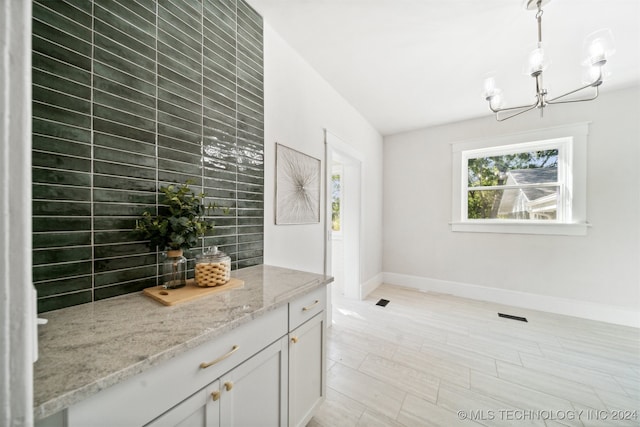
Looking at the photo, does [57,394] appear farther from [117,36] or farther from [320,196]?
[320,196]

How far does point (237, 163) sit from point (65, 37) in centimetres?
84

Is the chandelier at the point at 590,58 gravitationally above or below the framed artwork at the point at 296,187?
above

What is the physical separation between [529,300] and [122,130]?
14.2 ft

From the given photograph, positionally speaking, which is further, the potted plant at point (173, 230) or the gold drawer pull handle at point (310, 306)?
the gold drawer pull handle at point (310, 306)

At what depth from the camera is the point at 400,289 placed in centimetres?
370

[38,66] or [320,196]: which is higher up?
[38,66]

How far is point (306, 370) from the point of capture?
1.21 meters

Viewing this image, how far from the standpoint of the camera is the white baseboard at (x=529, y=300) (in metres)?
2.56

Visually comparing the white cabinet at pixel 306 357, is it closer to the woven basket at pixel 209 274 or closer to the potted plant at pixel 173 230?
the woven basket at pixel 209 274

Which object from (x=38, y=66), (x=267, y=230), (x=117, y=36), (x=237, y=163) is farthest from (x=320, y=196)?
(x=38, y=66)

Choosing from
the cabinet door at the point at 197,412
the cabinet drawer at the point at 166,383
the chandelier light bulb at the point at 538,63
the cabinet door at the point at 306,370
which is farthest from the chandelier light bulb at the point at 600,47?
the cabinet door at the point at 197,412

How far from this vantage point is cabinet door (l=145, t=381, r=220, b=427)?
661 millimetres

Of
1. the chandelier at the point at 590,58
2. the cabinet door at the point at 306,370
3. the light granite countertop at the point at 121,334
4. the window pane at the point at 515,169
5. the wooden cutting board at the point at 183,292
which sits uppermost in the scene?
the chandelier at the point at 590,58

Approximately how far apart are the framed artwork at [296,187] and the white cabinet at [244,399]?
1042 millimetres
